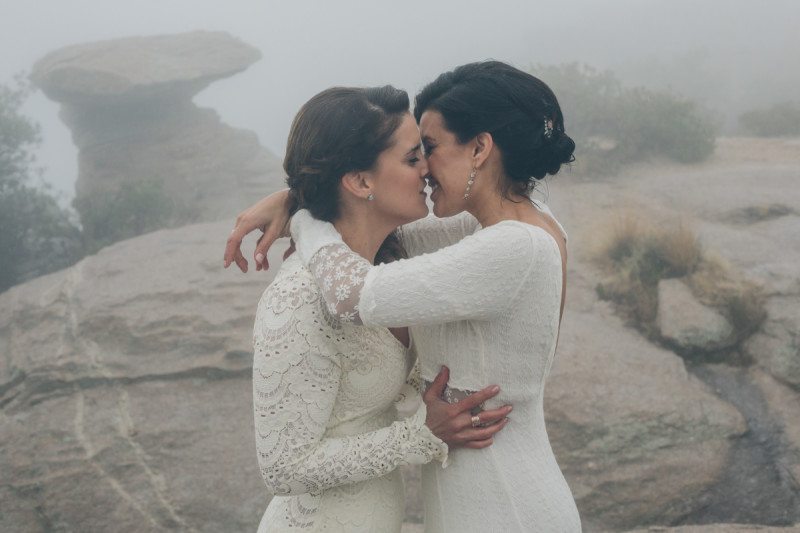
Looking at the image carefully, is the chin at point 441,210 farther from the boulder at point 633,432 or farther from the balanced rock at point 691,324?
the balanced rock at point 691,324

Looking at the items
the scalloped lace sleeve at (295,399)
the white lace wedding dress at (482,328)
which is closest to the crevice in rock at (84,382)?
the white lace wedding dress at (482,328)

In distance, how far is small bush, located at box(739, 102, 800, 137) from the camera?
49.0 feet

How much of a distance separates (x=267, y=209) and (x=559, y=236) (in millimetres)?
929

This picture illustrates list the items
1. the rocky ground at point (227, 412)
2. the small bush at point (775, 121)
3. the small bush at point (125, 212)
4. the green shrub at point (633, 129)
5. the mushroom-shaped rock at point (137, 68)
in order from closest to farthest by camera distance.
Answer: the rocky ground at point (227, 412)
the green shrub at point (633, 129)
the small bush at point (125, 212)
the small bush at point (775, 121)
the mushroom-shaped rock at point (137, 68)

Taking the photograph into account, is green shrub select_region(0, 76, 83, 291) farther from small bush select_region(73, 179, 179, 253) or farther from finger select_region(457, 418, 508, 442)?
finger select_region(457, 418, 508, 442)

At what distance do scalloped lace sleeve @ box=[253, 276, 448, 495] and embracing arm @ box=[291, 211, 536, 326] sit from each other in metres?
0.16

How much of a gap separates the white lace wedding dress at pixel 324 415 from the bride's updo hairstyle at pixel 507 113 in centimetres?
59

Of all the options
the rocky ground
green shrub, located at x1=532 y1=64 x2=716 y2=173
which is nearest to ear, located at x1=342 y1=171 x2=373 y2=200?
the rocky ground

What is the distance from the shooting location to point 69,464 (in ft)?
17.0

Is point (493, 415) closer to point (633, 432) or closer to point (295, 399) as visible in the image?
point (295, 399)

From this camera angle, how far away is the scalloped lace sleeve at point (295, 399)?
71.5 inches

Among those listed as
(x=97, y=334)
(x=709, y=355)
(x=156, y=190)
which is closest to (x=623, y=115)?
(x=709, y=355)

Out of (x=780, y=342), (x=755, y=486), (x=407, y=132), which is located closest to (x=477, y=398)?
(x=407, y=132)

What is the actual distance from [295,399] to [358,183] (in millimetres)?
619
